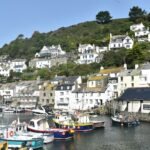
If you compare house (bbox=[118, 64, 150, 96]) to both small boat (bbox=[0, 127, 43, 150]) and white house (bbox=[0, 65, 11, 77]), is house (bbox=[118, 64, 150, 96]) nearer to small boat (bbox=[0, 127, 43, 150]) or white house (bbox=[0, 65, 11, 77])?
small boat (bbox=[0, 127, 43, 150])

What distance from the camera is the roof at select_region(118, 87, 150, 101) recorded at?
6704 centimetres

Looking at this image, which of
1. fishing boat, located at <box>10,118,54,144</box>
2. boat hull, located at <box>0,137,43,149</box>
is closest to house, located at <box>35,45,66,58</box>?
fishing boat, located at <box>10,118,54,144</box>

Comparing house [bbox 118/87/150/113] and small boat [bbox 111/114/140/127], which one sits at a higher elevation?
house [bbox 118/87/150/113]

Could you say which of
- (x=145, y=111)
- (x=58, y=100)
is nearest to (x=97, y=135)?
(x=145, y=111)

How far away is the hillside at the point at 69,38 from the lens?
420ft

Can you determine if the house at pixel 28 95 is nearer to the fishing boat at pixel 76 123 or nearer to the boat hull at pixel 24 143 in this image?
the fishing boat at pixel 76 123

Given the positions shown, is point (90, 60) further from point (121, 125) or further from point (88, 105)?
point (121, 125)

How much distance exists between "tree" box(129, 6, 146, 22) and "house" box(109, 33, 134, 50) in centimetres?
2002

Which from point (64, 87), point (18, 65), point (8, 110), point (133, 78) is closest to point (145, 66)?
point (133, 78)

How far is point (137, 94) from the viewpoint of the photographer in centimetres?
6869

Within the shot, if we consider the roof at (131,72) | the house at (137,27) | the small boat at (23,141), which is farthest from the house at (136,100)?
the house at (137,27)

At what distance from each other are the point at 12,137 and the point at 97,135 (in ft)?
41.6

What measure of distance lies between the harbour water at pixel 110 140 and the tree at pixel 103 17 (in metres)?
93.0

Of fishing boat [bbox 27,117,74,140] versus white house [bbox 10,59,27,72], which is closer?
fishing boat [bbox 27,117,74,140]
